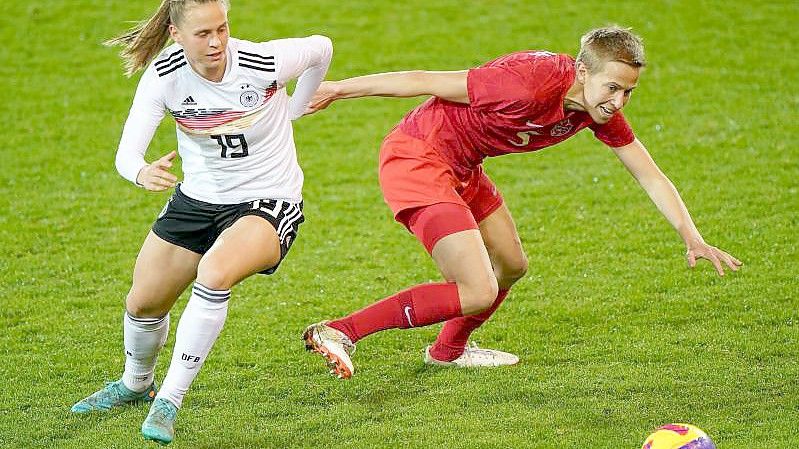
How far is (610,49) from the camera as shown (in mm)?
5312

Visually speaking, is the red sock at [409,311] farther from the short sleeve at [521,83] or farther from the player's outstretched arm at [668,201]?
the player's outstretched arm at [668,201]

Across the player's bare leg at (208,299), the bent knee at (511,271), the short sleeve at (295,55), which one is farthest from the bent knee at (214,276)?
the bent knee at (511,271)

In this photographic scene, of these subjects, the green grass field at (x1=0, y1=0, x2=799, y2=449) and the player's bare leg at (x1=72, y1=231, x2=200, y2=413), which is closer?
the player's bare leg at (x1=72, y1=231, x2=200, y2=413)

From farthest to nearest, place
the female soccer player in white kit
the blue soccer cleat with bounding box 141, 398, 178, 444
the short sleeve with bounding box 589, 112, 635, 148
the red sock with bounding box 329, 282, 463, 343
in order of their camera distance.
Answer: the short sleeve with bounding box 589, 112, 635, 148 → the red sock with bounding box 329, 282, 463, 343 → the female soccer player in white kit → the blue soccer cleat with bounding box 141, 398, 178, 444

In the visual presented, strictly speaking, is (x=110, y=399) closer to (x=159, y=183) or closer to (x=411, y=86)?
(x=159, y=183)

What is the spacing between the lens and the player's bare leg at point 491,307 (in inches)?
239

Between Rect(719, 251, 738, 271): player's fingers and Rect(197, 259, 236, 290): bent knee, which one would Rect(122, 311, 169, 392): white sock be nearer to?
Rect(197, 259, 236, 290): bent knee

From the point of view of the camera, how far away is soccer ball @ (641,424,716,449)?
15.1ft

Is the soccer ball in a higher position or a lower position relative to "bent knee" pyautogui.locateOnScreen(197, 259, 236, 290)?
lower

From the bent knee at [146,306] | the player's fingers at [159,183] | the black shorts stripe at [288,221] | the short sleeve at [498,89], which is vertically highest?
the short sleeve at [498,89]

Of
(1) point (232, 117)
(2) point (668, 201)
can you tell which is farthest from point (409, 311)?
(2) point (668, 201)

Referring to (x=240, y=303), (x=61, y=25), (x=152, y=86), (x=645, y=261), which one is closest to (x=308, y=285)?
(x=240, y=303)

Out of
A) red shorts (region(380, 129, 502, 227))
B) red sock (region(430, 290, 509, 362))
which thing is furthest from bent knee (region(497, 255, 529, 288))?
red shorts (region(380, 129, 502, 227))

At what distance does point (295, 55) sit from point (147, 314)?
4.67 feet
